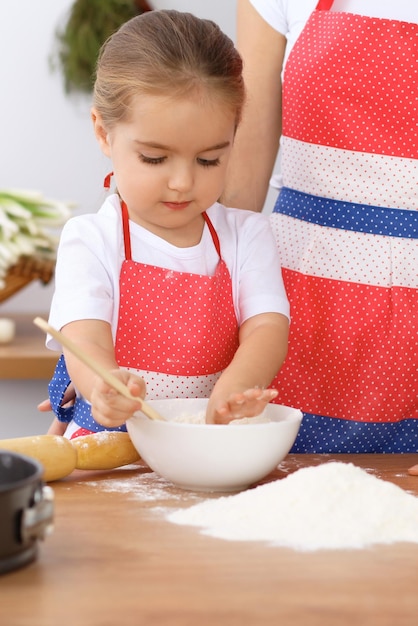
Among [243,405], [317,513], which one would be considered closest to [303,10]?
[243,405]

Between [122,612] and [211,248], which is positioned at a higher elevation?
[211,248]

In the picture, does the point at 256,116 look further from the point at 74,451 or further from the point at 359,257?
the point at 74,451

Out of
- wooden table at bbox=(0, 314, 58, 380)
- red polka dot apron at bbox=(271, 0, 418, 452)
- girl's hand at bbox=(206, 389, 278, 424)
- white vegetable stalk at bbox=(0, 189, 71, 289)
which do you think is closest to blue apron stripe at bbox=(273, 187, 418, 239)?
red polka dot apron at bbox=(271, 0, 418, 452)

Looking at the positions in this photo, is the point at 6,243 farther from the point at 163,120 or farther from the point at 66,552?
the point at 66,552

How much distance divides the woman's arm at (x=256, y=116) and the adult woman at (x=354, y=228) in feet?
0.22

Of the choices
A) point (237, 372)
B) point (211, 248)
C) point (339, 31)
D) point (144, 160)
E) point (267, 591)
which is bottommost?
point (267, 591)

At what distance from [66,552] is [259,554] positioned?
163 mm

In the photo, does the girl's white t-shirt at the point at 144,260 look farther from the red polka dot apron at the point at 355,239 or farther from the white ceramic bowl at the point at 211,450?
the white ceramic bowl at the point at 211,450

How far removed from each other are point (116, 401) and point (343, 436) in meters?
0.61

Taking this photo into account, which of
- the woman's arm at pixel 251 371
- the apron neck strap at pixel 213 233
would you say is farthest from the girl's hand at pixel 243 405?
the apron neck strap at pixel 213 233

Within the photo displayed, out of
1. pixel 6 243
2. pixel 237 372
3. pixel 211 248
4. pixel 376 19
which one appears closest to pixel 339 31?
pixel 376 19

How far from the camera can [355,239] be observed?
1562 mm

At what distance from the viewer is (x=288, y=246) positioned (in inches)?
63.6

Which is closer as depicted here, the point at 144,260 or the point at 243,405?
the point at 243,405
